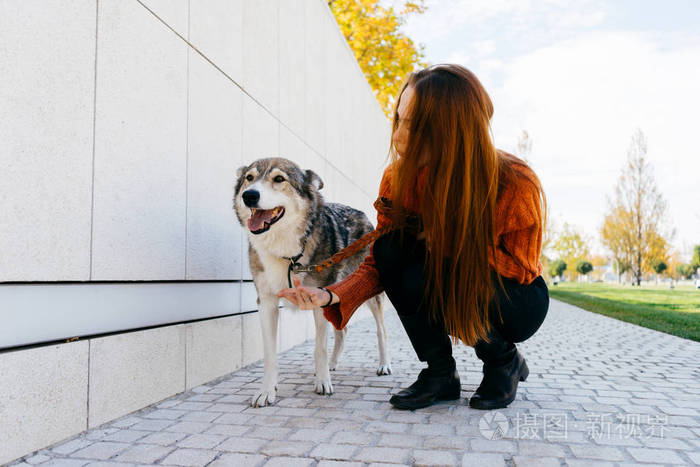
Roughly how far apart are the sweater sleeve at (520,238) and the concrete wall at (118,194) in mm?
2172

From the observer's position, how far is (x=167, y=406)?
3.14 m

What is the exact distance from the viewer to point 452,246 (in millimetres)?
2801

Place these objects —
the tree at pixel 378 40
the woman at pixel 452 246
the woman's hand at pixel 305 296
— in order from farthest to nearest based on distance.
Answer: the tree at pixel 378 40, the woman at pixel 452 246, the woman's hand at pixel 305 296

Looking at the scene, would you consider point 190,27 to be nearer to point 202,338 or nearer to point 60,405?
point 202,338

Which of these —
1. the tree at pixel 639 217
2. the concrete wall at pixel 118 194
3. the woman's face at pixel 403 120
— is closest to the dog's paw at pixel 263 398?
the concrete wall at pixel 118 194

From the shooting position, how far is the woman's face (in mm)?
2795

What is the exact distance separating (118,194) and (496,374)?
8.09 feet

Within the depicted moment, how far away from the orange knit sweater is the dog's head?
0.68 m

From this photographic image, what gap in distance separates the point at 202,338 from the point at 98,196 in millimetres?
1470

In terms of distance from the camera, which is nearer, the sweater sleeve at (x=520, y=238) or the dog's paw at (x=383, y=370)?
the sweater sleeve at (x=520, y=238)

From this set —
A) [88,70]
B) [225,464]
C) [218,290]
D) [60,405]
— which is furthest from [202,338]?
[88,70]

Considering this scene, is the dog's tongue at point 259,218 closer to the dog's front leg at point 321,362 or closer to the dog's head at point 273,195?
the dog's head at point 273,195

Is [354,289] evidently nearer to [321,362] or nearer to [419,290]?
[419,290]

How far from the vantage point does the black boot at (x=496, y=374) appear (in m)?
2.99
